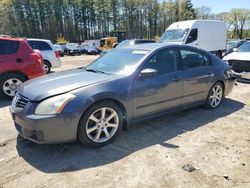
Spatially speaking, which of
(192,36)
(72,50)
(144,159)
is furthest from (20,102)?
(72,50)

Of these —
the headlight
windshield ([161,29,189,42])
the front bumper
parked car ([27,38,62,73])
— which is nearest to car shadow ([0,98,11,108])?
the front bumper

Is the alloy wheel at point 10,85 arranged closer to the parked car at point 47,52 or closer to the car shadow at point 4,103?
the car shadow at point 4,103

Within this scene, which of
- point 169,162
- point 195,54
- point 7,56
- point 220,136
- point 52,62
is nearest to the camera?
point 169,162

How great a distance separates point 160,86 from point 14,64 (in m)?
4.25

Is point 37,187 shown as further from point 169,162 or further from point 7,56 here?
point 7,56

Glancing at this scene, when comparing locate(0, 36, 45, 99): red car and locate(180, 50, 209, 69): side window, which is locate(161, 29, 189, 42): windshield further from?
locate(0, 36, 45, 99): red car

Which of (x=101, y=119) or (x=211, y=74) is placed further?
(x=211, y=74)

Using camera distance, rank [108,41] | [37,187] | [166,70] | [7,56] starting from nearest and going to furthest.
Answer: [37,187]
[166,70]
[7,56]
[108,41]

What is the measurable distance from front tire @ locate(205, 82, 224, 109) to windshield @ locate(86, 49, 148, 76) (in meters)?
2.00

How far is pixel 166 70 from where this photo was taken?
448 cm

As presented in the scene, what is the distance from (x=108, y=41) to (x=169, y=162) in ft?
105

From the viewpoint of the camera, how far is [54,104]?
335cm

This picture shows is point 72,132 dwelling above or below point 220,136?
above

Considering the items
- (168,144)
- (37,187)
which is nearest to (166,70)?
(168,144)
